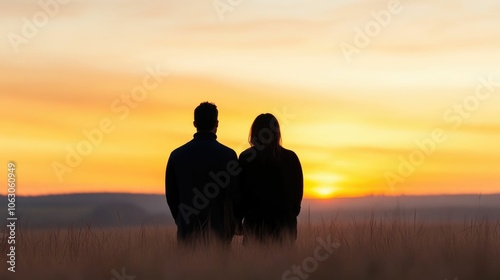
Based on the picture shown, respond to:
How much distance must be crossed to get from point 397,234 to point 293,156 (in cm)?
148

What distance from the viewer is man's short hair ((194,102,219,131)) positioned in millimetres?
9508

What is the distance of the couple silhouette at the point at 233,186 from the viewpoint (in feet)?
31.4

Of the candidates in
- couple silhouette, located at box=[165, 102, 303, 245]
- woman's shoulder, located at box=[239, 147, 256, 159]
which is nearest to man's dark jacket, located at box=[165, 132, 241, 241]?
couple silhouette, located at box=[165, 102, 303, 245]

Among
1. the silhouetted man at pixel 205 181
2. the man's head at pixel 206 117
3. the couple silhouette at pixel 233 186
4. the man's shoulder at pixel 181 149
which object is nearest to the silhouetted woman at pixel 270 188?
the couple silhouette at pixel 233 186

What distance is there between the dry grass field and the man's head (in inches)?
50.2

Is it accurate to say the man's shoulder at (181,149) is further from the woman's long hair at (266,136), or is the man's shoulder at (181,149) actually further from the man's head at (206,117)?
the woman's long hair at (266,136)

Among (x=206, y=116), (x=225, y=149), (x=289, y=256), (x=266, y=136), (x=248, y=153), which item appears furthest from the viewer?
(x=248, y=153)

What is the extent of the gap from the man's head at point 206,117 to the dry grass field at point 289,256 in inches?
50.2

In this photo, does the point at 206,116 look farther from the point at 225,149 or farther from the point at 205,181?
the point at 205,181

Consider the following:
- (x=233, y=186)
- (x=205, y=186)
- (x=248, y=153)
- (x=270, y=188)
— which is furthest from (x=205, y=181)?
(x=270, y=188)

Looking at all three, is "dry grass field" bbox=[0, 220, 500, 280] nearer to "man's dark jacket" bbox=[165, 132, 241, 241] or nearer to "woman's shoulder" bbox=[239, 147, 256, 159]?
"man's dark jacket" bbox=[165, 132, 241, 241]

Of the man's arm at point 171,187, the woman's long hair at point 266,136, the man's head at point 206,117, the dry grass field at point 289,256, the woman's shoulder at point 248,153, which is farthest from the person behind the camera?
the woman's shoulder at point 248,153

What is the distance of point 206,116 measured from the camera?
31.2 feet

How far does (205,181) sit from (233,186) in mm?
313
